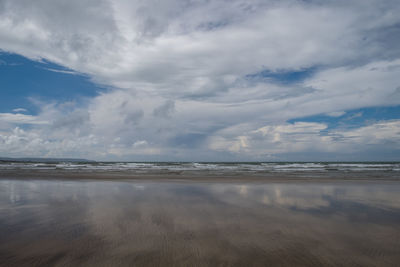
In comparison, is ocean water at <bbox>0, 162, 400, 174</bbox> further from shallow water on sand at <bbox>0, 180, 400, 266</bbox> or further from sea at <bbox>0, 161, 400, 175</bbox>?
shallow water on sand at <bbox>0, 180, 400, 266</bbox>

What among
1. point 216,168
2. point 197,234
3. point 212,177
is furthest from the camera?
point 216,168

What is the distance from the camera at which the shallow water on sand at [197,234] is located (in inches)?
158

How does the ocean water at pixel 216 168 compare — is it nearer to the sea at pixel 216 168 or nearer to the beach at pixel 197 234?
the sea at pixel 216 168

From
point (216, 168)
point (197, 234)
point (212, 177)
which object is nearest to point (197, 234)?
point (197, 234)

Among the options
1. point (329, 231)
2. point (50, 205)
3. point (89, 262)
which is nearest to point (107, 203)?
point (50, 205)

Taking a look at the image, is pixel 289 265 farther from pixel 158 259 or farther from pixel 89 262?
pixel 89 262

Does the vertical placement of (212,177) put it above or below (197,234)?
above

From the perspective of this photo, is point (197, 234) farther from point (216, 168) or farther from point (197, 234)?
point (216, 168)

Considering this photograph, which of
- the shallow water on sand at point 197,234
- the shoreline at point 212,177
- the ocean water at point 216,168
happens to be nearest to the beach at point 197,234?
the shallow water on sand at point 197,234

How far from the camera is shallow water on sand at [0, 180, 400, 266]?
402cm

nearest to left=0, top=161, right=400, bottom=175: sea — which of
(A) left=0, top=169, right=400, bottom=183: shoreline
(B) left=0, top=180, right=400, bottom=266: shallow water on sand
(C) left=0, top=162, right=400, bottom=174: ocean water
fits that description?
(C) left=0, top=162, right=400, bottom=174: ocean water

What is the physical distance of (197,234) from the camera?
5.29 metres

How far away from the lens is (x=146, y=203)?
8828 mm

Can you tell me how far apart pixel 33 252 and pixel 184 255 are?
3005 mm
